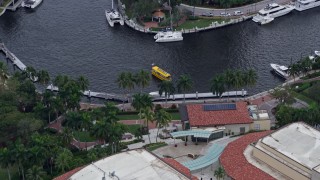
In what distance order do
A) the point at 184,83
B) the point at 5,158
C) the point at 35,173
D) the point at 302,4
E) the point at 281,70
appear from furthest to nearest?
the point at 302,4 → the point at 281,70 → the point at 184,83 → the point at 5,158 → the point at 35,173

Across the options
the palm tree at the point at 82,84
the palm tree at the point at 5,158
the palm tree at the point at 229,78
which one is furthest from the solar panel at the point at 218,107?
the palm tree at the point at 5,158

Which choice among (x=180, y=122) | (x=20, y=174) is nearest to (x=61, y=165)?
(x=20, y=174)

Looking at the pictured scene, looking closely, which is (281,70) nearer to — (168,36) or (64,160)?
(168,36)

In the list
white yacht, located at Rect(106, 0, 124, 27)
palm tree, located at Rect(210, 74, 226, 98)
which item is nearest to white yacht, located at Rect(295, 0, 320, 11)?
white yacht, located at Rect(106, 0, 124, 27)

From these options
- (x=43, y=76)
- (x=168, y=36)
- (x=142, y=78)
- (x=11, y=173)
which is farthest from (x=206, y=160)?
(x=168, y=36)

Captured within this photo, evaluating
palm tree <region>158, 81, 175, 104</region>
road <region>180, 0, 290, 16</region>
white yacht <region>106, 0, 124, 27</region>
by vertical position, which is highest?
road <region>180, 0, 290, 16</region>

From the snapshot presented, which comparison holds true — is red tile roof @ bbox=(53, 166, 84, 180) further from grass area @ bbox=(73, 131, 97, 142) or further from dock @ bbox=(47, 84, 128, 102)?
dock @ bbox=(47, 84, 128, 102)
